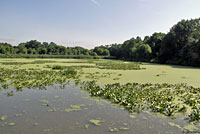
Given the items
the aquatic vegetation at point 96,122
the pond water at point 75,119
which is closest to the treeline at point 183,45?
the pond water at point 75,119

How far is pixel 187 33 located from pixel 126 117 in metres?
36.4

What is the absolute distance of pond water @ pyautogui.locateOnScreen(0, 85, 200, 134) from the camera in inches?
160

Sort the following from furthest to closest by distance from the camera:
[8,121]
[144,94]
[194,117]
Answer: [144,94]
[194,117]
[8,121]

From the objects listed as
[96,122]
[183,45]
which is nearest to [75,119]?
[96,122]

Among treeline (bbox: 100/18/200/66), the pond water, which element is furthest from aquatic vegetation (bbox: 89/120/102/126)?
treeline (bbox: 100/18/200/66)

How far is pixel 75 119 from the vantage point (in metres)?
4.68

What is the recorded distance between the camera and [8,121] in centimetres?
447

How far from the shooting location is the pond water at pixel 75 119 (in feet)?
13.4

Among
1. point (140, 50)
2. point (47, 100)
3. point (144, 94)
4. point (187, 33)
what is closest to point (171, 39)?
point (187, 33)

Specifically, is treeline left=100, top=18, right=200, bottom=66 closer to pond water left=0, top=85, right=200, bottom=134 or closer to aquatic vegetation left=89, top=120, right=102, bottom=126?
pond water left=0, top=85, right=200, bottom=134

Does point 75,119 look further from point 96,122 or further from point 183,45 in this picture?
point 183,45

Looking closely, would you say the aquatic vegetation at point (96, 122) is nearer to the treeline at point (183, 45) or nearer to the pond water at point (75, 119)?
the pond water at point (75, 119)

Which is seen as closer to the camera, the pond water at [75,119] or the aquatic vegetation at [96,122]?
the pond water at [75,119]

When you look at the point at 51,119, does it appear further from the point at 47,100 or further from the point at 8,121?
the point at 47,100
